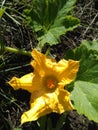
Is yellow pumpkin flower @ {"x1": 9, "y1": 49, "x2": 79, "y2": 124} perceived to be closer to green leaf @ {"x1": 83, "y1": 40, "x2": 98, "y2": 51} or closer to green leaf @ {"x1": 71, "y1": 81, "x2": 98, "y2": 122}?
green leaf @ {"x1": 71, "y1": 81, "x2": 98, "y2": 122}

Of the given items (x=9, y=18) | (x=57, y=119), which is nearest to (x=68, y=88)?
(x=57, y=119)

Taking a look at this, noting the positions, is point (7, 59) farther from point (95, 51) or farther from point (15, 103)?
point (95, 51)

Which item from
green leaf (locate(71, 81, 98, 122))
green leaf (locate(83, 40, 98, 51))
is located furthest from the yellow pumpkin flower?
green leaf (locate(83, 40, 98, 51))

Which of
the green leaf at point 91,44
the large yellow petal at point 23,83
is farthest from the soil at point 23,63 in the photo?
the large yellow petal at point 23,83

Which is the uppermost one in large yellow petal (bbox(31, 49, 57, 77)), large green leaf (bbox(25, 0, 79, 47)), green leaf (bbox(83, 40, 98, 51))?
large green leaf (bbox(25, 0, 79, 47))

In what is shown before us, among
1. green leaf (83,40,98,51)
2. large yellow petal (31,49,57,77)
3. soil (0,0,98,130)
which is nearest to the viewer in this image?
large yellow petal (31,49,57,77)

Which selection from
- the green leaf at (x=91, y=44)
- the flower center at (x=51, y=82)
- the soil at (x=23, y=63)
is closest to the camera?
the flower center at (x=51, y=82)

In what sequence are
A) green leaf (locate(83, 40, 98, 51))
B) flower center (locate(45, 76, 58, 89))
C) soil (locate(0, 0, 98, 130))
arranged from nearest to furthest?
flower center (locate(45, 76, 58, 89)), green leaf (locate(83, 40, 98, 51)), soil (locate(0, 0, 98, 130))

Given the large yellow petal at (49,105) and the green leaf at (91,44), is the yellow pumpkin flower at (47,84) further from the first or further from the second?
the green leaf at (91,44)
